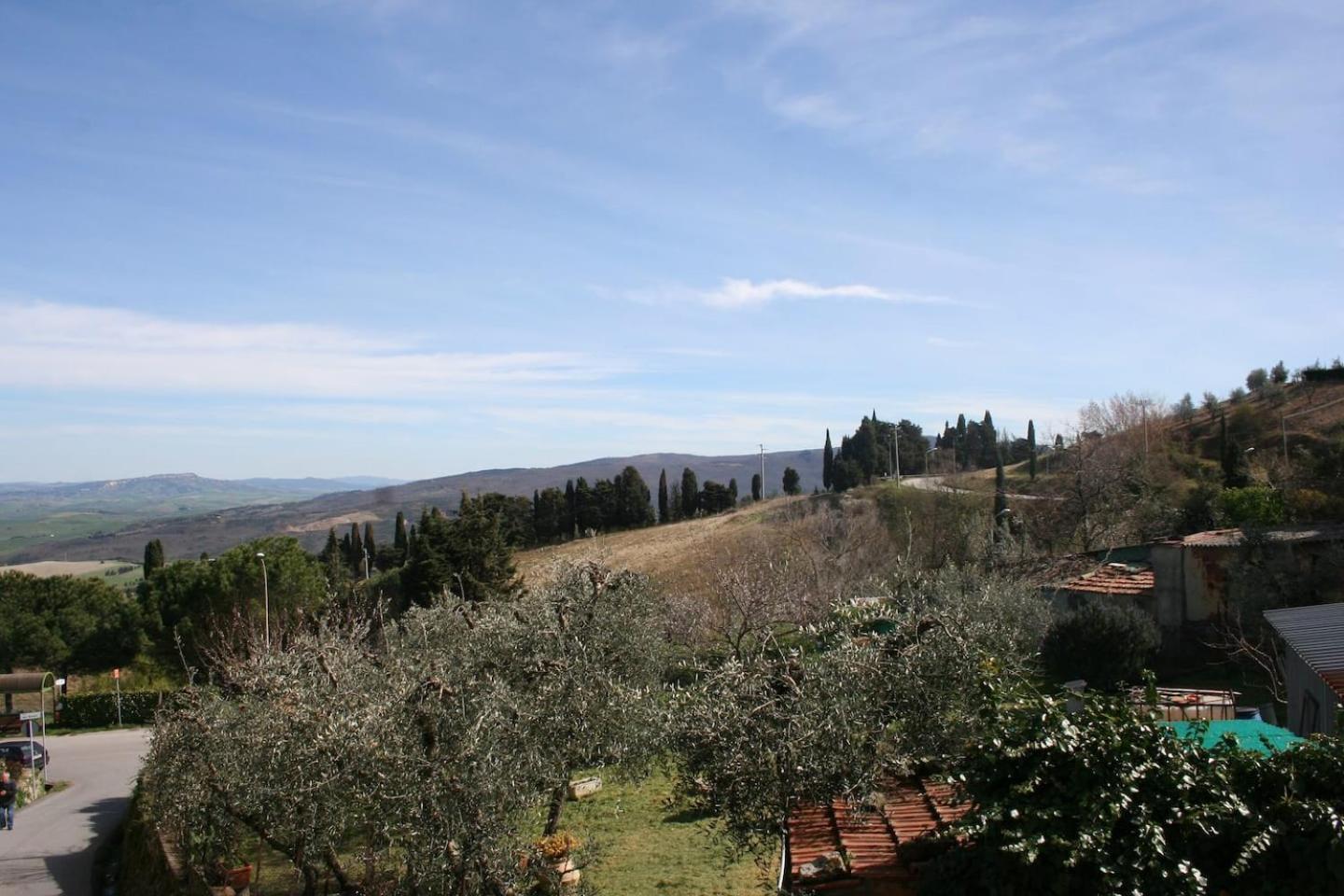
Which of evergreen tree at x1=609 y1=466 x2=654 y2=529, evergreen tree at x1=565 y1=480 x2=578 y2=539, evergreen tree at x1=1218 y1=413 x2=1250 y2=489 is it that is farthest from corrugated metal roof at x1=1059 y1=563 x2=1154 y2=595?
evergreen tree at x1=565 y1=480 x2=578 y2=539

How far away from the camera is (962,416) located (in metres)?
99.7

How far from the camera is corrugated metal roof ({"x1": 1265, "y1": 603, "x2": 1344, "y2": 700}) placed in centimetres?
1014

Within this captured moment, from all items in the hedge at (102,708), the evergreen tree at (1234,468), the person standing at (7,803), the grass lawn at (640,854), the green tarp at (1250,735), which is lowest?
the hedge at (102,708)

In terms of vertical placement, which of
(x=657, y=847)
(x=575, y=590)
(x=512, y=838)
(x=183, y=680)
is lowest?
(x=183, y=680)

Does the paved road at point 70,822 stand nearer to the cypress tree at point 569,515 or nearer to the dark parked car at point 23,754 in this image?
the dark parked car at point 23,754

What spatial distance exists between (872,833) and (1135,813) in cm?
297

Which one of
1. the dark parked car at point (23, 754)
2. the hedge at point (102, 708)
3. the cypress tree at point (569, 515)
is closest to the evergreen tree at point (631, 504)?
the cypress tree at point (569, 515)

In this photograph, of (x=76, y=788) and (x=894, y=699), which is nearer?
(x=894, y=699)

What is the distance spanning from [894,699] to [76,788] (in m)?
28.4

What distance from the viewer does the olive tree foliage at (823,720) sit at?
8.28 meters

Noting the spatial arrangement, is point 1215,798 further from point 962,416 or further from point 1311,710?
point 962,416

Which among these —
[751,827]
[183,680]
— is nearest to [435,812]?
[751,827]

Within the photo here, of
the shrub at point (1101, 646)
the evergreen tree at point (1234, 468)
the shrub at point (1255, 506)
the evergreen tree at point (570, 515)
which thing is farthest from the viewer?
the evergreen tree at point (570, 515)

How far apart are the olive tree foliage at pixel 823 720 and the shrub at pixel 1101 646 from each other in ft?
35.6
